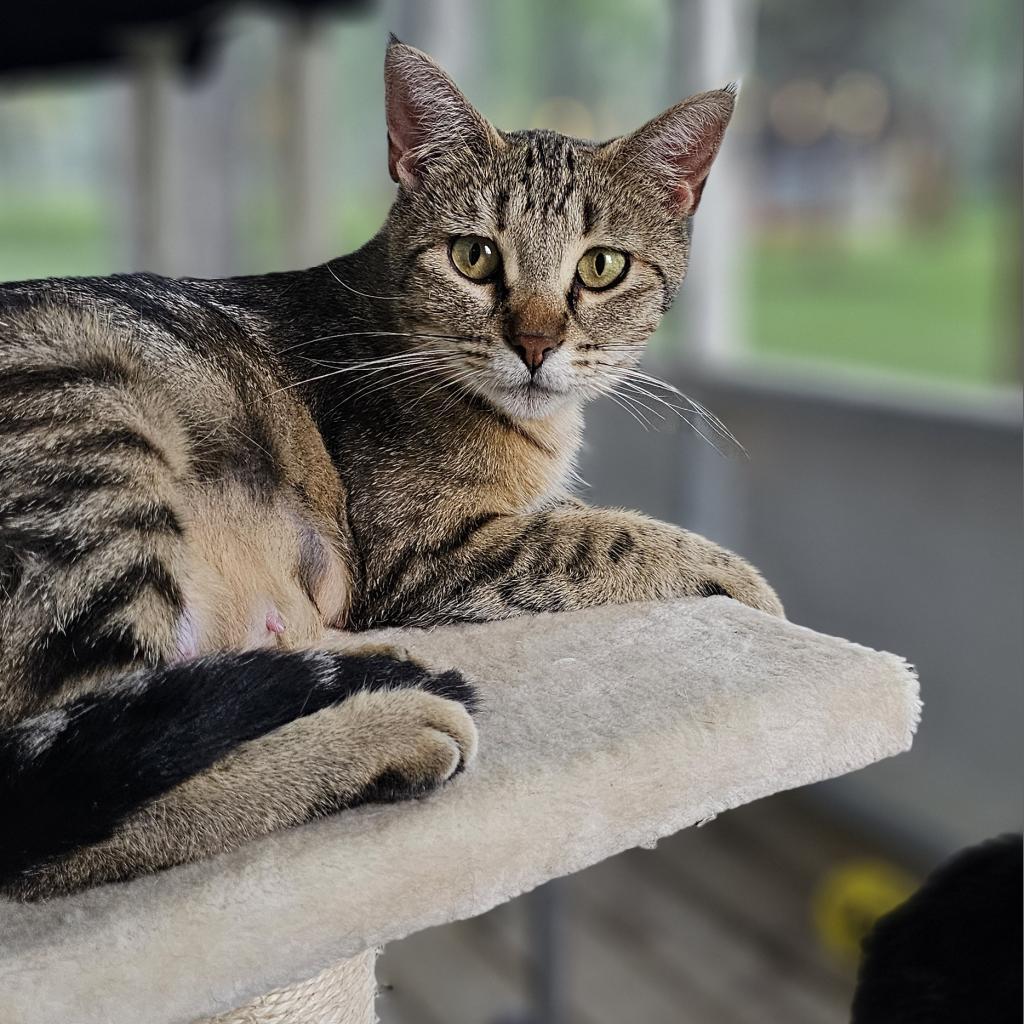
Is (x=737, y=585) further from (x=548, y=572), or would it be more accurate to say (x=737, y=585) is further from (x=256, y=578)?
(x=256, y=578)

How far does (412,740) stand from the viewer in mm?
623

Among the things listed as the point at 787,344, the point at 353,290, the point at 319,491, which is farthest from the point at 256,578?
the point at 787,344

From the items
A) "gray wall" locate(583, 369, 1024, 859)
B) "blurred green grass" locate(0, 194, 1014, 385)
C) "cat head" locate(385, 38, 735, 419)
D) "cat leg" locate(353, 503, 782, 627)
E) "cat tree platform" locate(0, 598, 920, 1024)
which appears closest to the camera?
"cat tree platform" locate(0, 598, 920, 1024)

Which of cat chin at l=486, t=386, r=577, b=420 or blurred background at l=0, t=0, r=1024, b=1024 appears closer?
cat chin at l=486, t=386, r=577, b=420

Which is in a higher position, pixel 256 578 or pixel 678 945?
pixel 256 578

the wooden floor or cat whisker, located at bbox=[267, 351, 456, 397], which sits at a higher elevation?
cat whisker, located at bbox=[267, 351, 456, 397]

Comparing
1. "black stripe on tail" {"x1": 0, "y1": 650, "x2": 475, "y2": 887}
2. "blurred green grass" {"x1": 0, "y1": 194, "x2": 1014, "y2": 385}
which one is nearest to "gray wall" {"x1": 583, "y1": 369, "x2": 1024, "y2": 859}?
"blurred green grass" {"x1": 0, "y1": 194, "x2": 1014, "y2": 385}

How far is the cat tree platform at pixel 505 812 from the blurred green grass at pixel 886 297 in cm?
105

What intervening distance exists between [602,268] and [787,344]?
2300mm

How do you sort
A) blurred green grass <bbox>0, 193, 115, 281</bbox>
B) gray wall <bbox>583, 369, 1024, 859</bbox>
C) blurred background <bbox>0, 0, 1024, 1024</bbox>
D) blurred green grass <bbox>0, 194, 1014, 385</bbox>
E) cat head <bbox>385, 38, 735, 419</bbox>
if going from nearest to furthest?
cat head <bbox>385, 38, 735, 419</bbox>
blurred green grass <bbox>0, 193, 115, 281</bbox>
blurred background <bbox>0, 0, 1024, 1024</bbox>
gray wall <bbox>583, 369, 1024, 859</bbox>
blurred green grass <bbox>0, 194, 1014, 385</bbox>

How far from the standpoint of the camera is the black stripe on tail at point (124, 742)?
1.89 feet

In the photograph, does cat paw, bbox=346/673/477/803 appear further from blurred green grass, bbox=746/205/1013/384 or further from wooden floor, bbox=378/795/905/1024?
blurred green grass, bbox=746/205/1013/384

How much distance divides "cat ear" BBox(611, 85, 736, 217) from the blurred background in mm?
547

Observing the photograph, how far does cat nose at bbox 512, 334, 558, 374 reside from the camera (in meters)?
0.68
